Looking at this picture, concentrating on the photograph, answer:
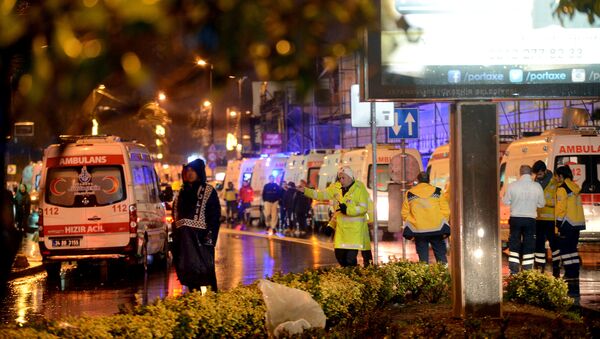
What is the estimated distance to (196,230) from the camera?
460 inches

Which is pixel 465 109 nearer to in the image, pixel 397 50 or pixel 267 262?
pixel 397 50

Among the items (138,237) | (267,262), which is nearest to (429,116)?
(267,262)

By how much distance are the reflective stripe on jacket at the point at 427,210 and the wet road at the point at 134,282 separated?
2232 millimetres

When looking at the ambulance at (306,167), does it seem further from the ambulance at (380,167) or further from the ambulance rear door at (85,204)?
the ambulance rear door at (85,204)

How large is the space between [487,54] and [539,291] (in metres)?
3.10

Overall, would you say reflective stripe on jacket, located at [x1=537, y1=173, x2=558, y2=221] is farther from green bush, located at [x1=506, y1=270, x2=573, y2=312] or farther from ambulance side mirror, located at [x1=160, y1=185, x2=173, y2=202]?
ambulance side mirror, located at [x1=160, y1=185, x2=173, y2=202]

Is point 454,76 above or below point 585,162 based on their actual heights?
above

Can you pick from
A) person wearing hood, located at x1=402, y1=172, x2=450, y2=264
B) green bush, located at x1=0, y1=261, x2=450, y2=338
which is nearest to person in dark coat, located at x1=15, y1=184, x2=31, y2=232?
person wearing hood, located at x1=402, y1=172, x2=450, y2=264

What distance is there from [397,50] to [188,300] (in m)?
2.79

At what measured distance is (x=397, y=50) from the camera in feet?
29.0

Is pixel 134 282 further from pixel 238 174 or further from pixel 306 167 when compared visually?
pixel 238 174

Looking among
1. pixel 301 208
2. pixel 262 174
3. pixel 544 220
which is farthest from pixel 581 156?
pixel 262 174

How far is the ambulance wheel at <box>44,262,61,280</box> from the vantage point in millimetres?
18314

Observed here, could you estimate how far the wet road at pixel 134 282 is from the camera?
13727 millimetres
